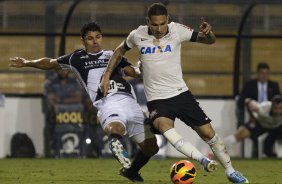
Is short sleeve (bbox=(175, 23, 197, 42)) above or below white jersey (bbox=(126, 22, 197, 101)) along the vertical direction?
above

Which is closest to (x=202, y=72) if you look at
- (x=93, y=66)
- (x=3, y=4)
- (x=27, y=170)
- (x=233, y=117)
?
(x=233, y=117)

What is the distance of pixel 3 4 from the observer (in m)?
18.0

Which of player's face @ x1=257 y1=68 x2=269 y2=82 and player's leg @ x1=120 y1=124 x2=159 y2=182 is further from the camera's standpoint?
player's face @ x1=257 y1=68 x2=269 y2=82

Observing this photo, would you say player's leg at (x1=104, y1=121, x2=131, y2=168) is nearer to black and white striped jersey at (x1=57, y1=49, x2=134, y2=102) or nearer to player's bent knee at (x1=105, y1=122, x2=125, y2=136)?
player's bent knee at (x1=105, y1=122, x2=125, y2=136)

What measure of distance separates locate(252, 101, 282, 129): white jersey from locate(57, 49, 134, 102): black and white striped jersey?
6.52 metres

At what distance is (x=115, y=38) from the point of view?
1831 cm

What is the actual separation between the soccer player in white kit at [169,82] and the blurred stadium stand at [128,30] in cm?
683

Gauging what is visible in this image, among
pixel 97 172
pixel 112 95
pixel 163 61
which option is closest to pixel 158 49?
pixel 163 61

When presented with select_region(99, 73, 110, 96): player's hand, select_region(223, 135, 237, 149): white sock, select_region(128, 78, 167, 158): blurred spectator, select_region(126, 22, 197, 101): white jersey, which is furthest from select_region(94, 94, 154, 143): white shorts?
select_region(223, 135, 237, 149): white sock

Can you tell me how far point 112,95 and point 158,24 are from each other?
126 cm

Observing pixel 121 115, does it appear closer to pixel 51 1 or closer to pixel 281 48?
pixel 51 1

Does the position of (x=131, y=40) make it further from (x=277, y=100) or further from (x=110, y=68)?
(x=277, y=100)

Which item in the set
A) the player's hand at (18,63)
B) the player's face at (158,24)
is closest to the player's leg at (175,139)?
the player's face at (158,24)

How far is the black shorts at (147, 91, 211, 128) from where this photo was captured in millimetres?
10664
